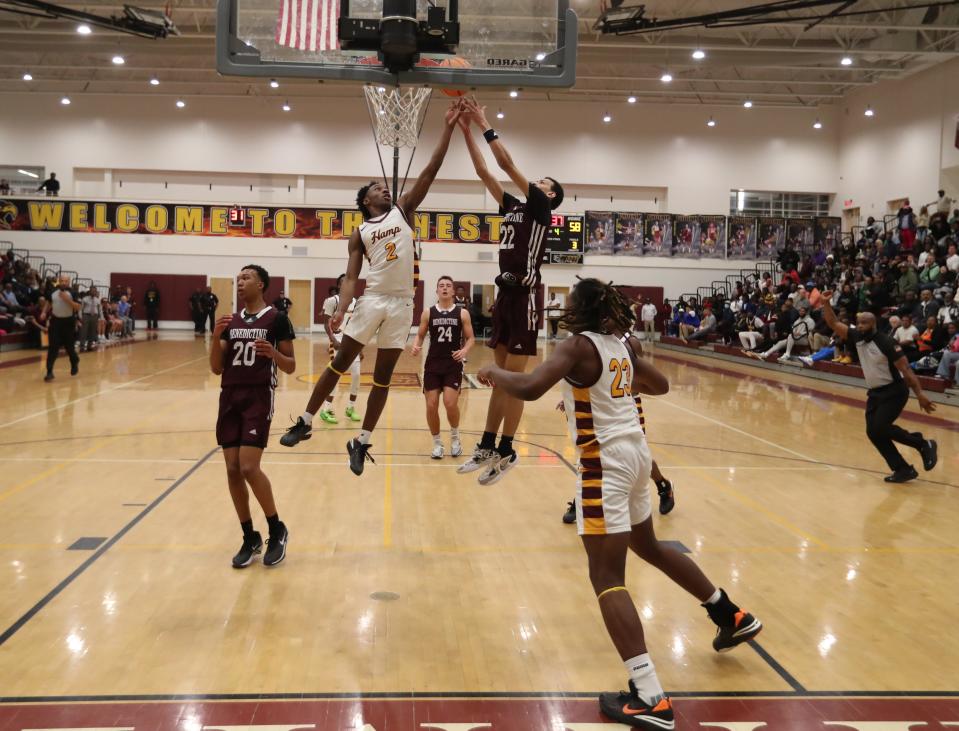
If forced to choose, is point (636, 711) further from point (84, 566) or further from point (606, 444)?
point (84, 566)

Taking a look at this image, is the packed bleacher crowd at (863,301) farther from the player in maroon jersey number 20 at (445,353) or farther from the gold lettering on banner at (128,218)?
the gold lettering on banner at (128,218)

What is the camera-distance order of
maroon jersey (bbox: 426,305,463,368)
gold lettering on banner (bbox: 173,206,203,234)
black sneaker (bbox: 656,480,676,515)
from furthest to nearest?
gold lettering on banner (bbox: 173,206,203,234)
maroon jersey (bbox: 426,305,463,368)
black sneaker (bbox: 656,480,676,515)

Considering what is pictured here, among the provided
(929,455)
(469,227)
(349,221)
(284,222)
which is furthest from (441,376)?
(284,222)

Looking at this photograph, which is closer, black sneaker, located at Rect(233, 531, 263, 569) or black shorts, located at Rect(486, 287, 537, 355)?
black sneaker, located at Rect(233, 531, 263, 569)

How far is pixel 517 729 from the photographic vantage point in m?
3.46

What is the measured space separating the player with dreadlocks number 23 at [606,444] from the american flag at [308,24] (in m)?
3.36

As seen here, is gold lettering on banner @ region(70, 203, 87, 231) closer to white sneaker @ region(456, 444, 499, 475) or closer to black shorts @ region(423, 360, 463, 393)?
black shorts @ region(423, 360, 463, 393)

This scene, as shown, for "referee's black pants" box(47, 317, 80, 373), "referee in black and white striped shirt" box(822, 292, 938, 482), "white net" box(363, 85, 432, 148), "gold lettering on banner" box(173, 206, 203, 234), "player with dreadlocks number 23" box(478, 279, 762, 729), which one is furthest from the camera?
"gold lettering on banner" box(173, 206, 203, 234)

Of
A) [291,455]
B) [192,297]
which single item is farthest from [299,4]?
[192,297]

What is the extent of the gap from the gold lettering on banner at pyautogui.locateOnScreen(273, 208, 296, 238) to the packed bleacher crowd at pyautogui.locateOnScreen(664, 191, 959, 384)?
15.3m

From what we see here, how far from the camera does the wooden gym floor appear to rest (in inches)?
146

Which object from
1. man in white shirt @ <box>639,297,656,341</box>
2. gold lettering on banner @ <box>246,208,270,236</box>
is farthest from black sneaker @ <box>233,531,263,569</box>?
gold lettering on banner @ <box>246,208,270,236</box>

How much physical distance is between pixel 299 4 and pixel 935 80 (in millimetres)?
27857

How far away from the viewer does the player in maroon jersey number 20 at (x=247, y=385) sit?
538cm
